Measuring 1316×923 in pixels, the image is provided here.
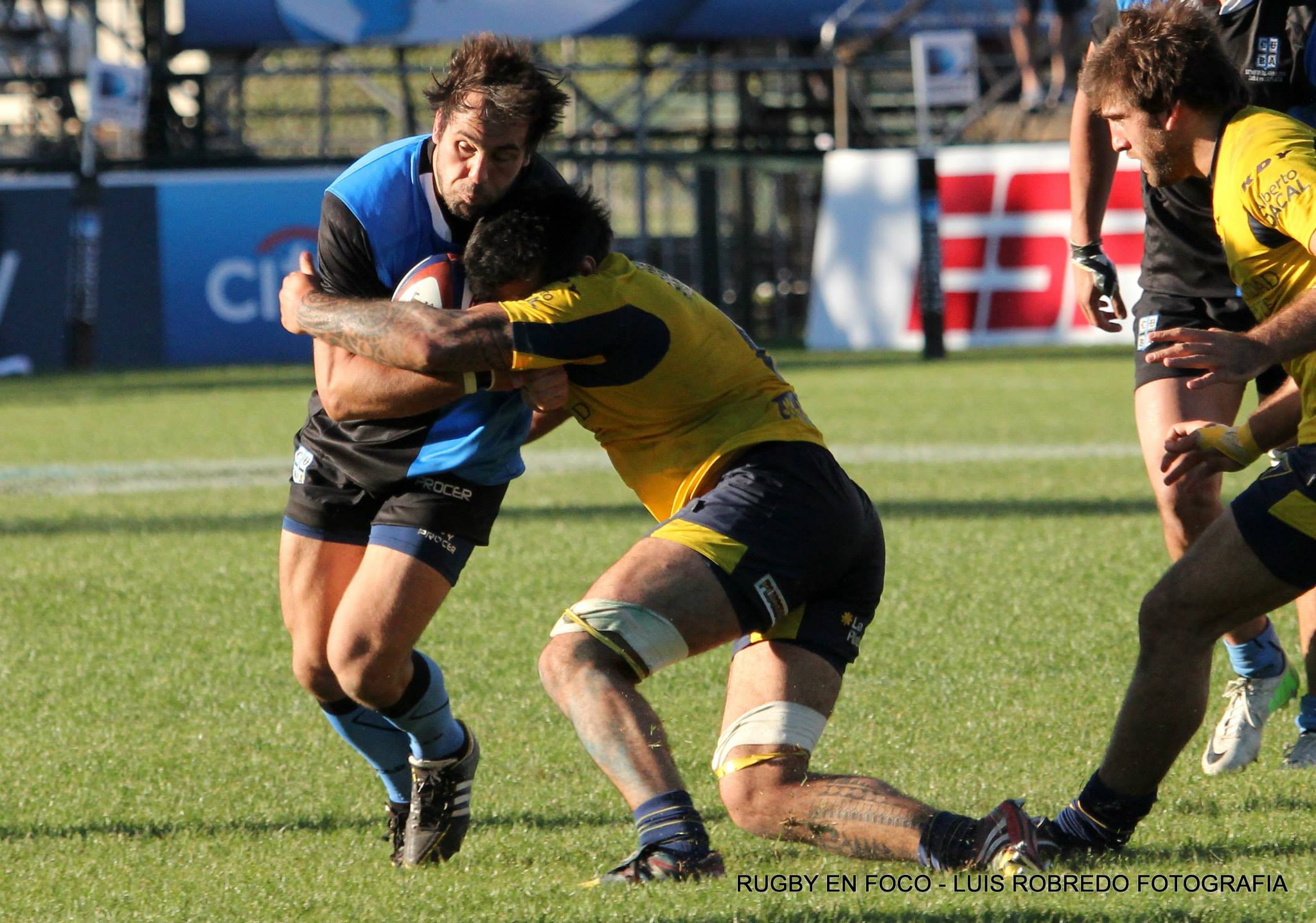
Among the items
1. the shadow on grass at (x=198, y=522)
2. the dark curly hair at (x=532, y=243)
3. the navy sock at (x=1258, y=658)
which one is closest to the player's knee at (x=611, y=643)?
the dark curly hair at (x=532, y=243)

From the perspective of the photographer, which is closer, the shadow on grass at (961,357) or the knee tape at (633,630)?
the knee tape at (633,630)

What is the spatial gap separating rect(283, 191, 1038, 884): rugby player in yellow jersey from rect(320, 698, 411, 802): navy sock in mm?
818

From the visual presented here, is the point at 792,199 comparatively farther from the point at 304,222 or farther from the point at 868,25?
the point at 304,222

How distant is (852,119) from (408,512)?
1866 centimetres

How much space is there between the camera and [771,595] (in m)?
3.90

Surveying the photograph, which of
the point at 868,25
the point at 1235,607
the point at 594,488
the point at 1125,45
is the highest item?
the point at 868,25

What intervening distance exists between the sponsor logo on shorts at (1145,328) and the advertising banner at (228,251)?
534 inches

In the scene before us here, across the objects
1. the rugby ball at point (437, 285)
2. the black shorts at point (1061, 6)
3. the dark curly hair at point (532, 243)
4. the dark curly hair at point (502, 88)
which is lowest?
the rugby ball at point (437, 285)

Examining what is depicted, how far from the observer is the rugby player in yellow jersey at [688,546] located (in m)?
3.76

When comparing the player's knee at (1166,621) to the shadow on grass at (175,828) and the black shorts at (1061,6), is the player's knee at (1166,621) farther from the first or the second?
the black shorts at (1061,6)

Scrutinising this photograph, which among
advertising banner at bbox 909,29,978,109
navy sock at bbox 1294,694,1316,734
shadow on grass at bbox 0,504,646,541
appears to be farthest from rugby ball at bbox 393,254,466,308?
advertising banner at bbox 909,29,978,109

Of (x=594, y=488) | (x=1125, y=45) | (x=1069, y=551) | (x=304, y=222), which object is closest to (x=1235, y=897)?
(x=1125, y=45)

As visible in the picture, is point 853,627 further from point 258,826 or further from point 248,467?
point 248,467

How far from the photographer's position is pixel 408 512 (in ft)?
13.9
